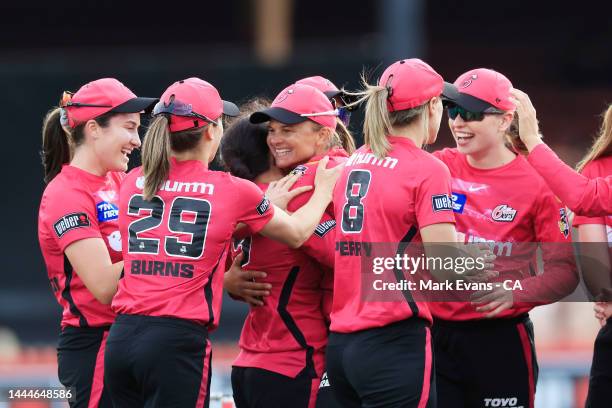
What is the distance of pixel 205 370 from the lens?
424cm

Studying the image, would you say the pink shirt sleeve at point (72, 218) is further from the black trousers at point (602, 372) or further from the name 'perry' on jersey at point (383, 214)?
the black trousers at point (602, 372)

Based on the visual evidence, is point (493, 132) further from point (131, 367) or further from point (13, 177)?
point (13, 177)

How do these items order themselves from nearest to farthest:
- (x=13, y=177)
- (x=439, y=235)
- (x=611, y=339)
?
1. (x=439, y=235)
2. (x=611, y=339)
3. (x=13, y=177)

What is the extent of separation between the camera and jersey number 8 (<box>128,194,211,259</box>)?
4207 millimetres

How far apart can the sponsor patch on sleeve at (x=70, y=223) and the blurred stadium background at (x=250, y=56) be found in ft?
12.4

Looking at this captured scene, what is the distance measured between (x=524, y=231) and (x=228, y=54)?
11.2m

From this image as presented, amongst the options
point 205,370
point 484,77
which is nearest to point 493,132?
Result: point 484,77

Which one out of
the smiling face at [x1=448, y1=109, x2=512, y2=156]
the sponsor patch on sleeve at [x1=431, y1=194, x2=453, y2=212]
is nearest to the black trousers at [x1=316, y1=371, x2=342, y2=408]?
the sponsor patch on sleeve at [x1=431, y1=194, x2=453, y2=212]

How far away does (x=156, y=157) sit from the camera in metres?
4.27

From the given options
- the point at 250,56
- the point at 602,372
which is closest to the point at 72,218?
the point at 602,372

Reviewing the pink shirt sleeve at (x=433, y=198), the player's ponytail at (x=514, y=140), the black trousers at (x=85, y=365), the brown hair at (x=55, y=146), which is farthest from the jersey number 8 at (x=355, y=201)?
the brown hair at (x=55, y=146)

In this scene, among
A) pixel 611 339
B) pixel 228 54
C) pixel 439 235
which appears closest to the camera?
pixel 439 235

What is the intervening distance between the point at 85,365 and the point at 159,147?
1.01m

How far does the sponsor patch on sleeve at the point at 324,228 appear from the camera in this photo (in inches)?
178
